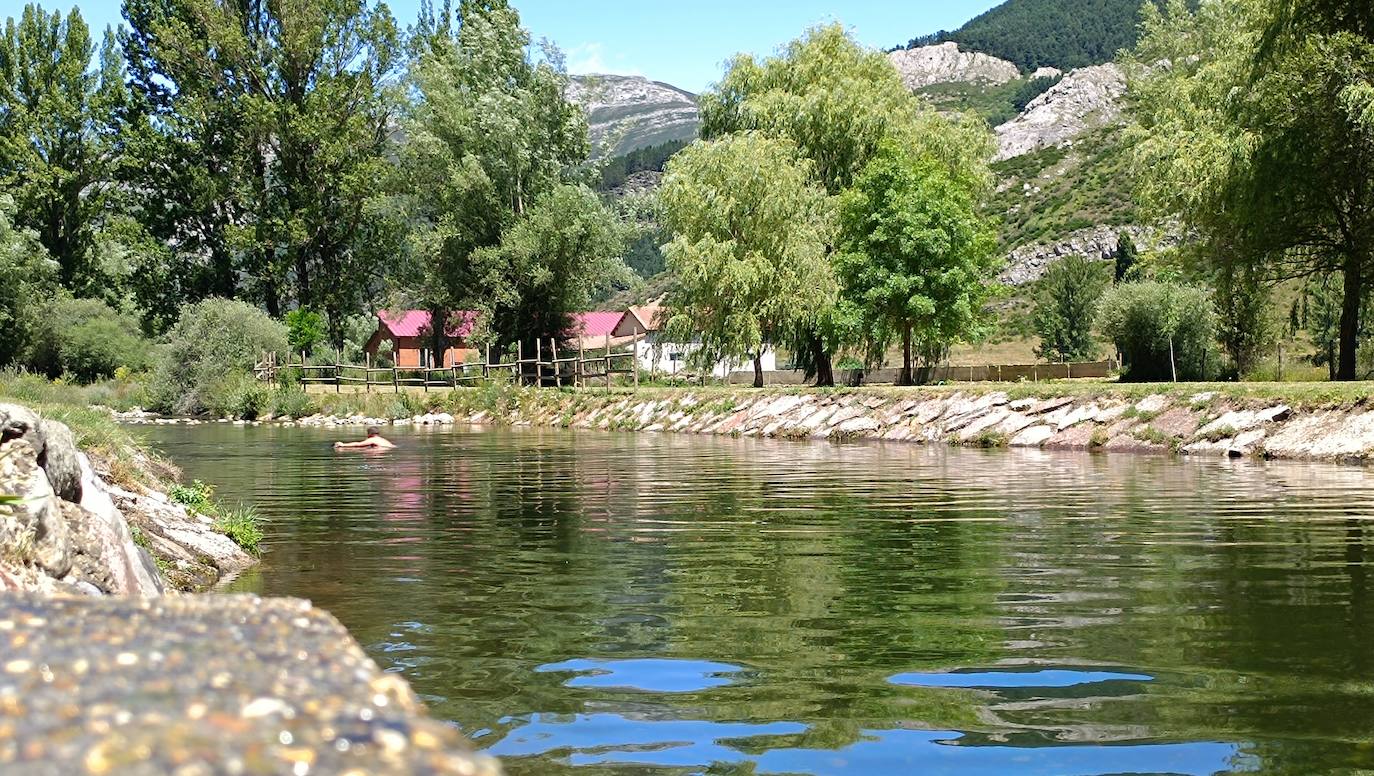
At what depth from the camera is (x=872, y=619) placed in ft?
23.9

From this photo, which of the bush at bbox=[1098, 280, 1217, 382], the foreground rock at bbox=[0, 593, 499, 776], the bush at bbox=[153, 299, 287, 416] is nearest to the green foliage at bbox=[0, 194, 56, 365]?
the bush at bbox=[153, 299, 287, 416]

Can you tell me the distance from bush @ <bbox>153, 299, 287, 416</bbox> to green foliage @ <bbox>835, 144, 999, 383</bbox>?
2388 centimetres

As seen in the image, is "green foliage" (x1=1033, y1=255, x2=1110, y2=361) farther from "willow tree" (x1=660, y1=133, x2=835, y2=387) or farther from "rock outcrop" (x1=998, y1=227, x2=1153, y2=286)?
"willow tree" (x1=660, y1=133, x2=835, y2=387)

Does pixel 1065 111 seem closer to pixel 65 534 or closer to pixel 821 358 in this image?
pixel 821 358

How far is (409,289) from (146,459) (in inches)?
1537

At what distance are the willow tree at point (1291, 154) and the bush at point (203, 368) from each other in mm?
34148

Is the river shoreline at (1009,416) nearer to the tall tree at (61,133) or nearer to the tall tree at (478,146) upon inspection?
the tall tree at (478,146)

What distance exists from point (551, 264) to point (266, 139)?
18423 mm

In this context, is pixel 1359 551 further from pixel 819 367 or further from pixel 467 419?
pixel 467 419

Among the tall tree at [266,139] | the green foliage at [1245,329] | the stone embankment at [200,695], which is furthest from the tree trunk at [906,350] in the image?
the stone embankment at [200,695]

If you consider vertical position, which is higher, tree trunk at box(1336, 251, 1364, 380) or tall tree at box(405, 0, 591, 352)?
tall tree at box(405, 0, 591, 352)

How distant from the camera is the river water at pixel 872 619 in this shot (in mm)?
4848

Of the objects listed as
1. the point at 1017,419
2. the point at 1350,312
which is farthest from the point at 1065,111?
the point at 1017,419

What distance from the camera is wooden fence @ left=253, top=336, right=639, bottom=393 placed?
46.6m
